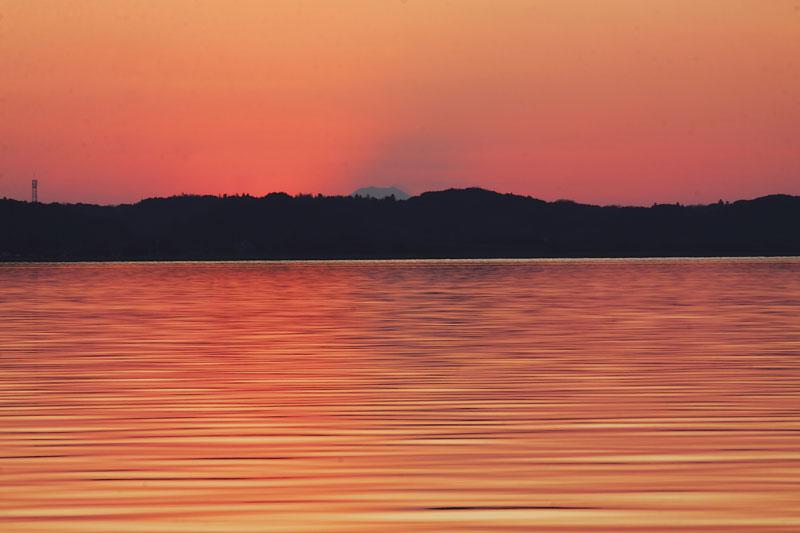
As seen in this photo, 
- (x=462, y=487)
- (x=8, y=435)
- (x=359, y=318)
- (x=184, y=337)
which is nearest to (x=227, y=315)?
(x=359, y=318)

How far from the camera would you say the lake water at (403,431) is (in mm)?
10578

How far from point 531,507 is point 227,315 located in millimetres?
32341

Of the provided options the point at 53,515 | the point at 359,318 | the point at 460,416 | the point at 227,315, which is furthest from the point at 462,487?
the point at 227,315

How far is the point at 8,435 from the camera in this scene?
1472 cm

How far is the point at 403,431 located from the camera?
1487cm

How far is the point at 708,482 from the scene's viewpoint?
11.7m

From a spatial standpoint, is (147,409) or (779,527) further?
(147,409)

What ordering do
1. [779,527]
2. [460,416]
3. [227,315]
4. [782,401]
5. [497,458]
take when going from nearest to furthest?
[779,527] → [497,458] → [460,416] → [782,401] → [227,315]

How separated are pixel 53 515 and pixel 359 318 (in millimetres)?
29412

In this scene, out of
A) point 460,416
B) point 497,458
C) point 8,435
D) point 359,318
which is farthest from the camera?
point 359,318

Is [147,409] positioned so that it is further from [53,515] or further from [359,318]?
[359,318]

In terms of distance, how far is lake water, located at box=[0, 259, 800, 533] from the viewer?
10.6m

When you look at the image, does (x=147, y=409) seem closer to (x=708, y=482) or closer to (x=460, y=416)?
(x=460, y=416)

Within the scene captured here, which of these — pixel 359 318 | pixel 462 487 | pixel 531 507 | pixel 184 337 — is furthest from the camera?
pixel 359 318
